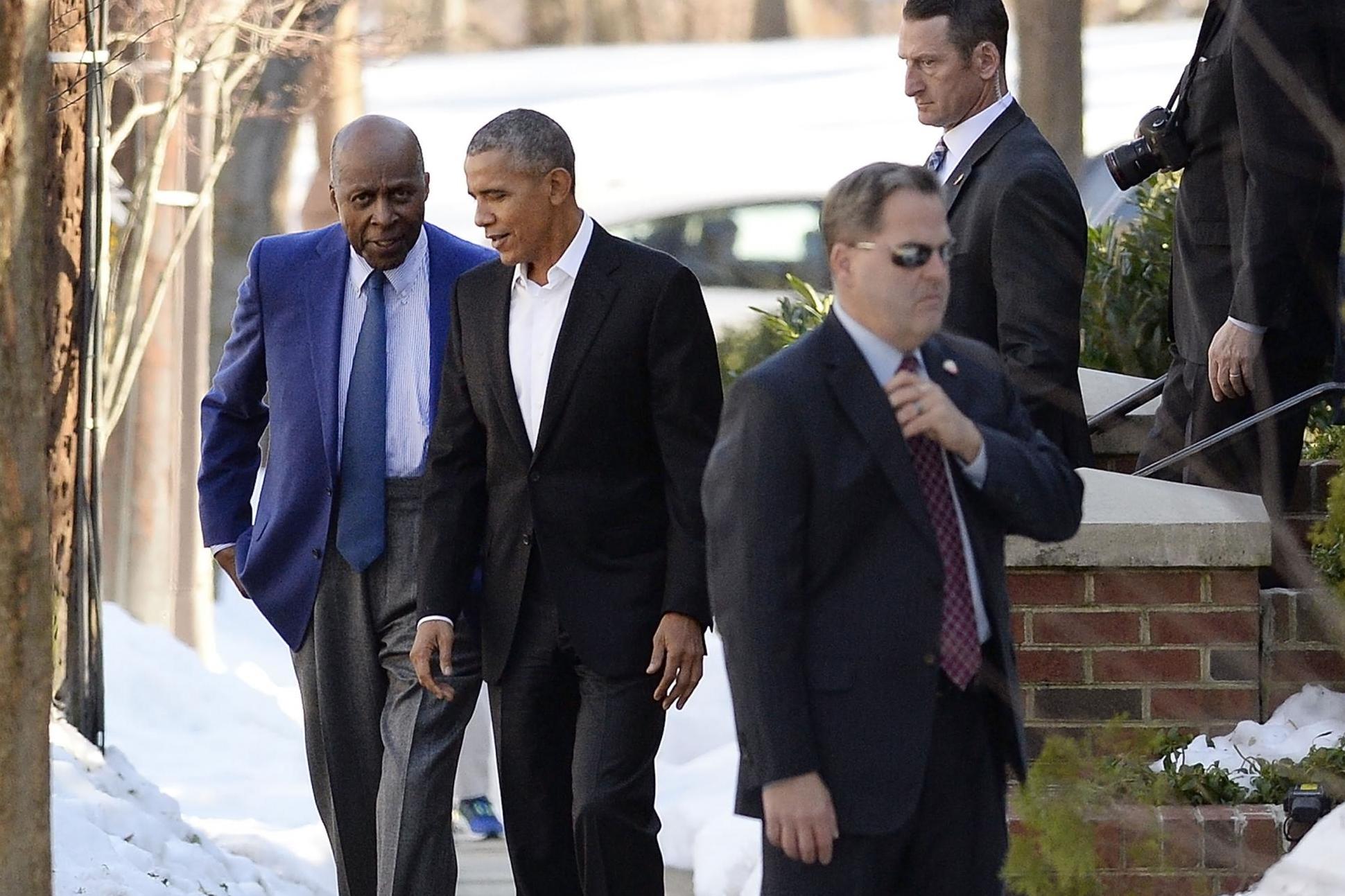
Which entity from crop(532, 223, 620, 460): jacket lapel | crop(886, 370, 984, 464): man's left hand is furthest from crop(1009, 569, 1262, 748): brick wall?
crop(886, 370, 984, 464): man's left hand

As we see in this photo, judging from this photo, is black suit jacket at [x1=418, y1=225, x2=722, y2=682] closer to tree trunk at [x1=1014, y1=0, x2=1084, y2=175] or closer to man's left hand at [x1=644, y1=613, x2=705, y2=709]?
man's left hand at [x1=644, y1=613, x2=705, y2=709]

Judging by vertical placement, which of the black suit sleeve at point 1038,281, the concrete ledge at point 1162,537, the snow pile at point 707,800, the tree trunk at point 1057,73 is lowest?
the snow pile at point 707,800

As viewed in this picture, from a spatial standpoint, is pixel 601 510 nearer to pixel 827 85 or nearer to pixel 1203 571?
pixel 1203 571

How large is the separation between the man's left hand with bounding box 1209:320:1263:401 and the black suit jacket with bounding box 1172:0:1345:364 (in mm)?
38

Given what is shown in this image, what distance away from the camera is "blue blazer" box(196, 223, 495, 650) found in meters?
5.45

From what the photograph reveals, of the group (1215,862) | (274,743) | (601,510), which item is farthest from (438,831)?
(274,743)

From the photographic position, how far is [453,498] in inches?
199

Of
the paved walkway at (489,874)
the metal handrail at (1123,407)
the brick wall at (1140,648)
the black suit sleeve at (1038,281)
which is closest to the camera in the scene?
the black suit sleeve at (1038,281)

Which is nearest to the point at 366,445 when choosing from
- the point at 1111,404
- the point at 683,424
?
the point at 683,424

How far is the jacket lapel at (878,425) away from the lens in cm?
356

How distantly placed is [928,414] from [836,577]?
0.31 m

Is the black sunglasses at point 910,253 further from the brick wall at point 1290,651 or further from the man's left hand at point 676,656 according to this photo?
the brick wall at point 1290,651

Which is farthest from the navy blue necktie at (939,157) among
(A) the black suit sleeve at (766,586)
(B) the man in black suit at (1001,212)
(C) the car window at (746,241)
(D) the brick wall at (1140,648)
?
(C) the car window at (746,241)

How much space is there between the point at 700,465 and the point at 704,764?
3.49 metres
